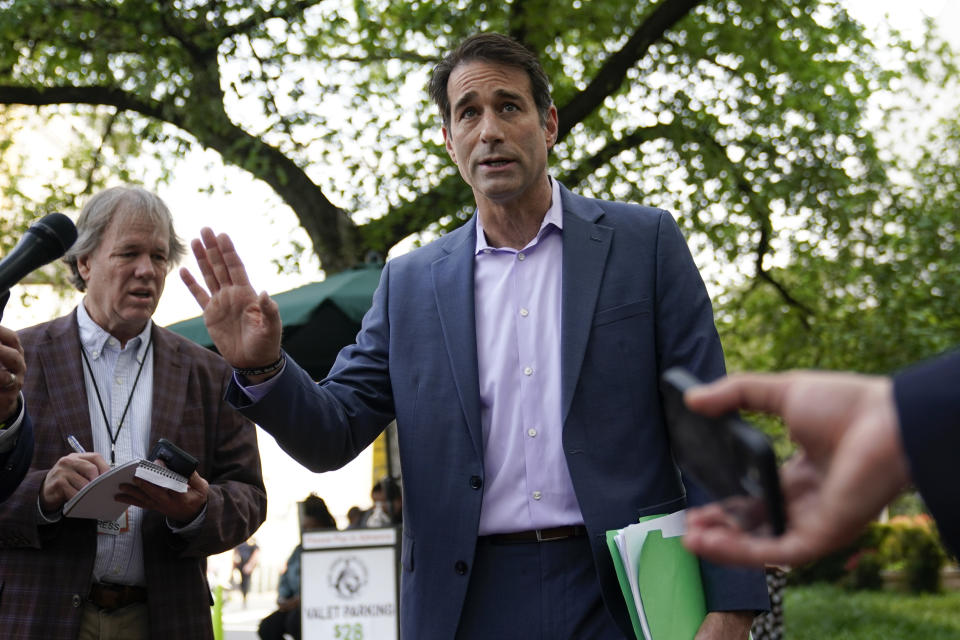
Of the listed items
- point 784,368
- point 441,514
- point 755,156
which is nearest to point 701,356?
point 441,514

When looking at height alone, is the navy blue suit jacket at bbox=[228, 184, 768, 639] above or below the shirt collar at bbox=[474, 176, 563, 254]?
below

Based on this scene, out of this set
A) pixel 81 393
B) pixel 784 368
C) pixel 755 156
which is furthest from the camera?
pixel 784 368

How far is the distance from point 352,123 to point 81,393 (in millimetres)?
7644

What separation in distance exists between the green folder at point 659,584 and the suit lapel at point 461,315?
41 centimetres

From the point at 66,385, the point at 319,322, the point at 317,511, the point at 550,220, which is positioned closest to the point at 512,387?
the point at 550,220

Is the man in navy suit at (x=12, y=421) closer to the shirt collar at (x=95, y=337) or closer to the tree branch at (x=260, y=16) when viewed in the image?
the shirt collar at (x=95, y=337)

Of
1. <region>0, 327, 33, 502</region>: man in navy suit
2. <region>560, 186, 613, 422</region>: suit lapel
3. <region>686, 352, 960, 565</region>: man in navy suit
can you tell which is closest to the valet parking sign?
<region>0, 327, 33, 502</region>: man in navy suit

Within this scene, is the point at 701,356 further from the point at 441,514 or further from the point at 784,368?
the point at 784,368

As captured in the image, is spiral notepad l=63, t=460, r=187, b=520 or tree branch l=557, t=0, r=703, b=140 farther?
tree branch l=557, t=0, r=703, b=140

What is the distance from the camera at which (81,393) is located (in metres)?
3.15

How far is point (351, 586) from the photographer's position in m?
6.40

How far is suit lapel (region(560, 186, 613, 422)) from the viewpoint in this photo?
96.0 inches

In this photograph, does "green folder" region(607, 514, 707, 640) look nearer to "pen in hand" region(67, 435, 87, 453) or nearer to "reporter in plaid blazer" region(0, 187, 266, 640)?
"reporter in plaid blazer" region(0, 187, 266, 640)

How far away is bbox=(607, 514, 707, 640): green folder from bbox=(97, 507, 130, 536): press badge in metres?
1.54
